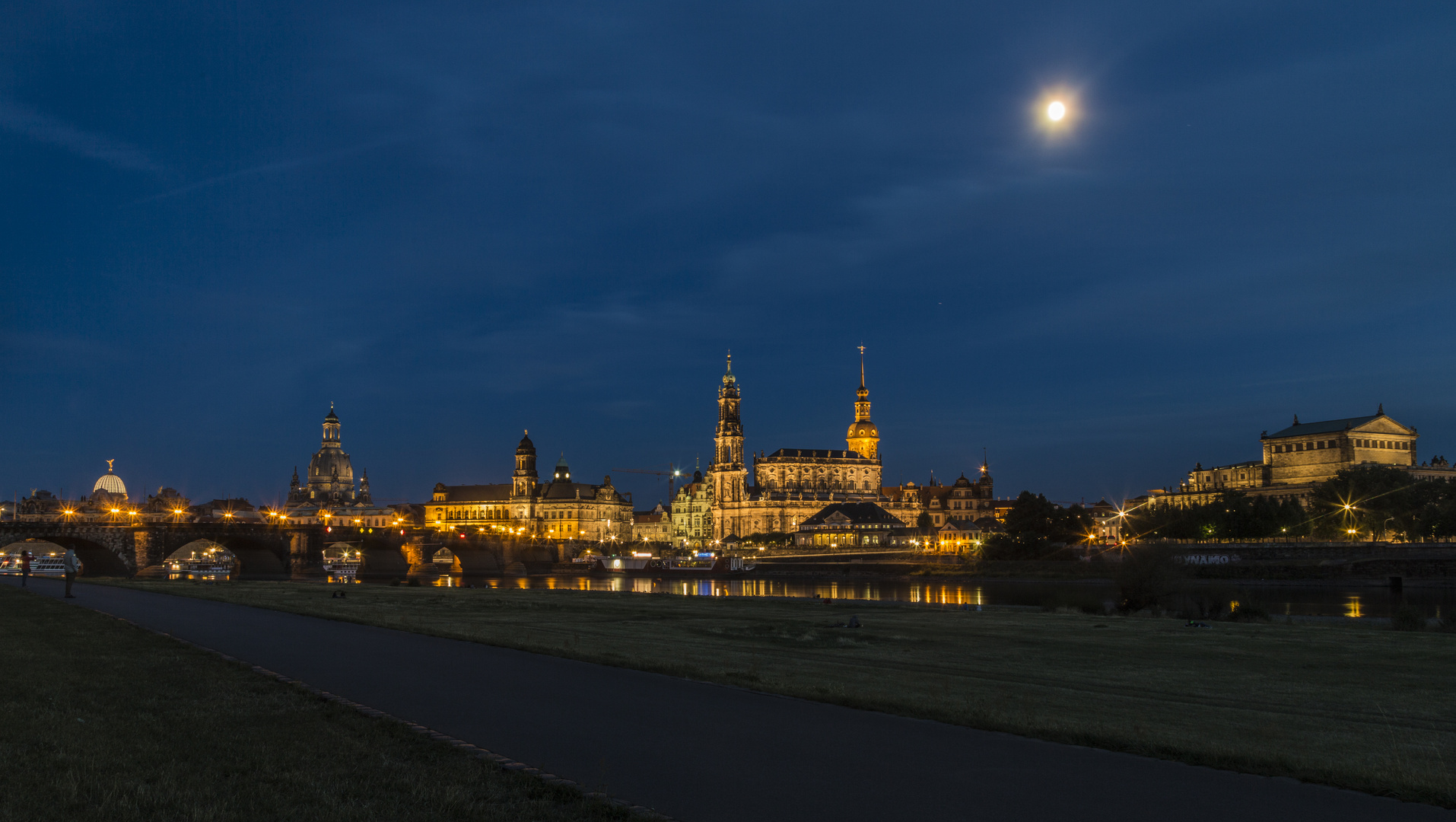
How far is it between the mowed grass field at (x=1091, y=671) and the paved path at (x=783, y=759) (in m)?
0.93

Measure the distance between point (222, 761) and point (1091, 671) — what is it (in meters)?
17.2

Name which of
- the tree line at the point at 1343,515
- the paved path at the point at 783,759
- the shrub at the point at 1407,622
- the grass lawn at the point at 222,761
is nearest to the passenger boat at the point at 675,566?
the tree line at the point at 1343,515

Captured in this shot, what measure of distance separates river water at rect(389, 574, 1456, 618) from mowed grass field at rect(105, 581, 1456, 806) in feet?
68.1

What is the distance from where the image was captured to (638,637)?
90.8ft

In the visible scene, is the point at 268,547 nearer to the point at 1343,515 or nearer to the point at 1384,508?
the point at 1343,515

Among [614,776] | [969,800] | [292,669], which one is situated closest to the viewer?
[969,800]

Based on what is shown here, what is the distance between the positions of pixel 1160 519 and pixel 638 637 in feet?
479

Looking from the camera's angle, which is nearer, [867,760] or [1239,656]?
[867,760]

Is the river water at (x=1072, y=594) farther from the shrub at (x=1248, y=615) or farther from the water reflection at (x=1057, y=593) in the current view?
the shrub at (x=1248, y=615)

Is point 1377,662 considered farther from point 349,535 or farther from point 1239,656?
point 349,535

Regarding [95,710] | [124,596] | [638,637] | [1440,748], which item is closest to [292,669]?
[95,710]

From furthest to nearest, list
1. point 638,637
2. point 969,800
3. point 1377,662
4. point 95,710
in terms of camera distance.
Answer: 1. point 638,637
2. point 1377,662
3. point 95,710
4. point 969,800

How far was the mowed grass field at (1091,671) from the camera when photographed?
12469 mm

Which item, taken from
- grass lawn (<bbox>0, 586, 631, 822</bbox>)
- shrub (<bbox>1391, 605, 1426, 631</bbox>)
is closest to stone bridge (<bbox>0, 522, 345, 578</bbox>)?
grass lawn (<bbox>0, 586, 631, 822</bbox>)
